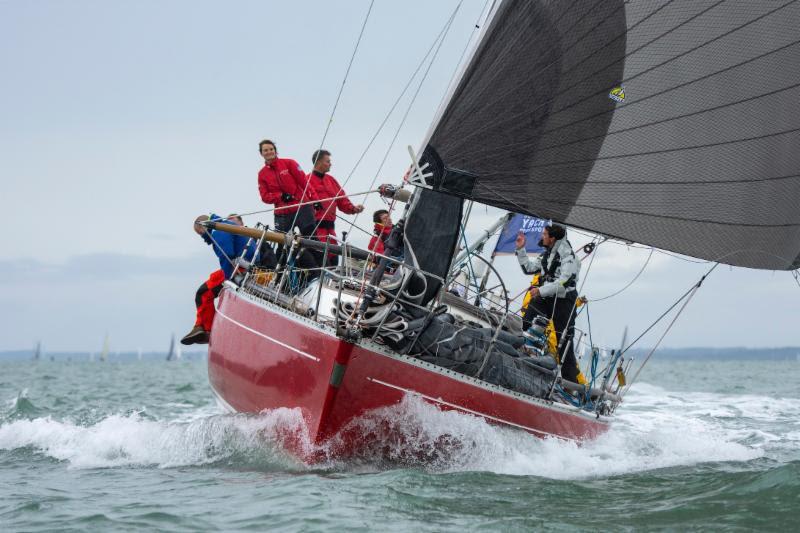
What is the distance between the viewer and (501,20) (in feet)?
24.3

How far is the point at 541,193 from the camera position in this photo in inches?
316

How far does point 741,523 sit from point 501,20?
414cm

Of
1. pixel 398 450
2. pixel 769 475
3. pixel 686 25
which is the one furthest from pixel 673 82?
pixel 398 450

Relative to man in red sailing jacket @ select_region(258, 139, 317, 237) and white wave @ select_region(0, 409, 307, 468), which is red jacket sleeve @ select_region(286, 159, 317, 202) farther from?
white wave @ select_region(0, 409, 307, 468)

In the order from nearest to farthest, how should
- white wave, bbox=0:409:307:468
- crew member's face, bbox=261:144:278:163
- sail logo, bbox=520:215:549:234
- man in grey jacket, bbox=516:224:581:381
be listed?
1. white wave, bbox=0:409:307:468
2. man in grey jacket, bbox=516:224:581:381
3. crew member's face, bbox=261:144:278:163
4. sail logo, bbox=520:215:549:234

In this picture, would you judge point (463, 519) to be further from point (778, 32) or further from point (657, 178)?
point (778, 32)

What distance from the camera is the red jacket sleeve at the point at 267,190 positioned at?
9625 mm

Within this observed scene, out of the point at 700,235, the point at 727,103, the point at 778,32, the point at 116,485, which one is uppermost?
the point at 778,32

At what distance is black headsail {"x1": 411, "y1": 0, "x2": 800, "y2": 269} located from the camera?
24.6 ft

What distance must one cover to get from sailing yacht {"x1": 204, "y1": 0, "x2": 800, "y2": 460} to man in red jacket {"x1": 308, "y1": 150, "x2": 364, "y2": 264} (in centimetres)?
120

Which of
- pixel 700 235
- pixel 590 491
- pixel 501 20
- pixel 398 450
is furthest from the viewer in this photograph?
pixel 700 235

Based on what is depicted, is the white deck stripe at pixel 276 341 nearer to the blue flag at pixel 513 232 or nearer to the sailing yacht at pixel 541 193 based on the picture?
the sailing yacht at pixel 541 193

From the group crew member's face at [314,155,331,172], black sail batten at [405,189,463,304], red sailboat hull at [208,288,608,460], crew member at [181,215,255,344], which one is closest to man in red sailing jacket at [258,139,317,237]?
crew member's face at [314,155,331,172]

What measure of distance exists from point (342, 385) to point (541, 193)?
8.60 feet
